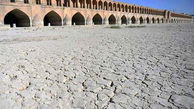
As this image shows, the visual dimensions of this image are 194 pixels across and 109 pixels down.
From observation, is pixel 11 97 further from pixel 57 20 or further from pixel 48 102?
pixel 57 20

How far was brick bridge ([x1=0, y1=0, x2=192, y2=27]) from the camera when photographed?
18.2 meters

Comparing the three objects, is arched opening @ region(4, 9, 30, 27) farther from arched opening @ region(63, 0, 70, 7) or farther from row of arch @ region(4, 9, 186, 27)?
arched opening @ region(63, 0, 70, 7)

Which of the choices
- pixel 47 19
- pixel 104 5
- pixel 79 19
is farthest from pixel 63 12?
pixel 104 5

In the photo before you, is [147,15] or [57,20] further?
[147,15]

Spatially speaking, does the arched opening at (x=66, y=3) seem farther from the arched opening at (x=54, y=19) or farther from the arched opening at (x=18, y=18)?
the arched opening at (x=18, y=18)

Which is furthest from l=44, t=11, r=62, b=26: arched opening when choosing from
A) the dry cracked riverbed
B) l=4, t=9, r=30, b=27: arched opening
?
the dry cracked riverbed

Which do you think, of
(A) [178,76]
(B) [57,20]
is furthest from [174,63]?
(B) [57,20]

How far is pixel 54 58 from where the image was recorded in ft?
14.7

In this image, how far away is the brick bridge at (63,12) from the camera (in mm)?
18211

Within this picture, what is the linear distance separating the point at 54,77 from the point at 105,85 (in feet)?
3.37

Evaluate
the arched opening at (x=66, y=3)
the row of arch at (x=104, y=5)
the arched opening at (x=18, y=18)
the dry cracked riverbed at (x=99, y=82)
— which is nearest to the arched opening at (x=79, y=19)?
the row of arch at (x=104, y=5)

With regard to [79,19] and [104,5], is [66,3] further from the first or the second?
[104,5]

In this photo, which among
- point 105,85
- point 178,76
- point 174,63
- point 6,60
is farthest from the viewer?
point 6,60

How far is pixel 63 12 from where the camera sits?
22.6m
